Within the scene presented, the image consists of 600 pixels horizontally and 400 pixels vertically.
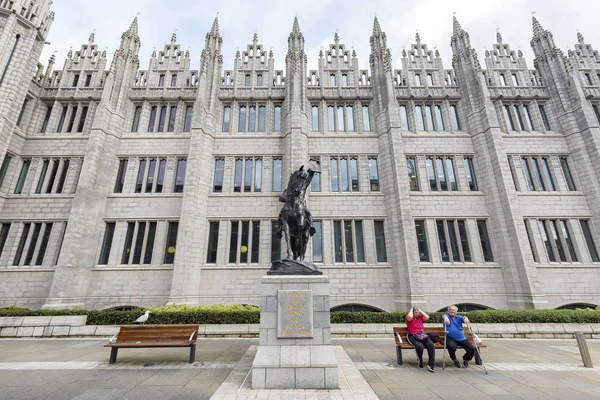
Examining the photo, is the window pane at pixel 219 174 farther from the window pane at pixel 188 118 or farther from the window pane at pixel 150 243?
the window pane at pixel 150 243

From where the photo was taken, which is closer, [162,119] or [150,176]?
[150,176]

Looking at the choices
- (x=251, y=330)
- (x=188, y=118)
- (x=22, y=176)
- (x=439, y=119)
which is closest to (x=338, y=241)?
(x=251, y=330)

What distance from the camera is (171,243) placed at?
1772 cm

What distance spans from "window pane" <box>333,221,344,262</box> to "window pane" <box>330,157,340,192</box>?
8.29ft

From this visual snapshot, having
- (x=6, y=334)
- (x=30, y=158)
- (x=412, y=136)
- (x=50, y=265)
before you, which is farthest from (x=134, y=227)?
(x=412, y=136)

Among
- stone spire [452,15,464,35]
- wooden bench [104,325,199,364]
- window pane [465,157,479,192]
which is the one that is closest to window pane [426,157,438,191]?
window pane [465,157,479,192]

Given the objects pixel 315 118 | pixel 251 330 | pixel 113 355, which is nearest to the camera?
pixel 113 355

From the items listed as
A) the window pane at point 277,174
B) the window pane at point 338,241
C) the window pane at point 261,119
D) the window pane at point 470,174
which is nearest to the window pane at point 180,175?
the window pane at point 261,119

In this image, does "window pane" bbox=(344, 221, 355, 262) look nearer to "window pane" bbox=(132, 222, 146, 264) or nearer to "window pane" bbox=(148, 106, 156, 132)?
"window pane" bbox=(132, 222, 146, 264)

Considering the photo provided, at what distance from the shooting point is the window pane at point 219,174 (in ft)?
63.0

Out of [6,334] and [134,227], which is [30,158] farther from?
[6,334]

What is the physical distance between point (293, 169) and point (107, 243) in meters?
13.3

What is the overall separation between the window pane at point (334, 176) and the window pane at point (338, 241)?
253cm

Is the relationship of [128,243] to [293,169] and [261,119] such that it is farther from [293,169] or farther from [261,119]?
[261,119]
